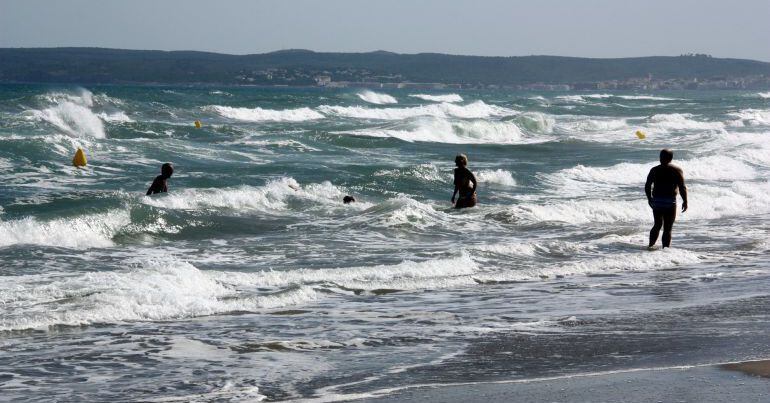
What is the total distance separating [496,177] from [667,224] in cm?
1095

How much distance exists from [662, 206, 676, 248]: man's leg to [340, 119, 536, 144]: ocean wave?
27203 mm

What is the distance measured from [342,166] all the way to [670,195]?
13.1 metres

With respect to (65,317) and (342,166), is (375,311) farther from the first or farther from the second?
(342,166)

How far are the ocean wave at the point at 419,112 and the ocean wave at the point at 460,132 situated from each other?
13.7 metres

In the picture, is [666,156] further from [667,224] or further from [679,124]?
[679,124]

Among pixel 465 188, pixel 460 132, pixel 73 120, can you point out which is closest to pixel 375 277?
pixel 465 188

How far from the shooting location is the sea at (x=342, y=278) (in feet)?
24.6

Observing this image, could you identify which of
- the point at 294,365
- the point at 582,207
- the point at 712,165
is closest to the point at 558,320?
the point at 294,365

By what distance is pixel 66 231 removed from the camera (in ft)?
47.9

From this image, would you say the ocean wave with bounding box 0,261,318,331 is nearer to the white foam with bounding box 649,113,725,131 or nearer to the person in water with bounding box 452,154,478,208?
the person in water with bounding box 452,154,478,208

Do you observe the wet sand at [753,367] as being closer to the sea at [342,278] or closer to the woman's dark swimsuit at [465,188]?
the sea at [342,278]

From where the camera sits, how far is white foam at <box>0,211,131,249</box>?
551 inches

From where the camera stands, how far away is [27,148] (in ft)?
84.9

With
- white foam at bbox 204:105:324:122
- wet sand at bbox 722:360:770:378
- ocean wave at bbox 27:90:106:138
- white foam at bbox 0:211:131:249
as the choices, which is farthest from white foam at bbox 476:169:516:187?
white foam at bbox 204:105:324:122
